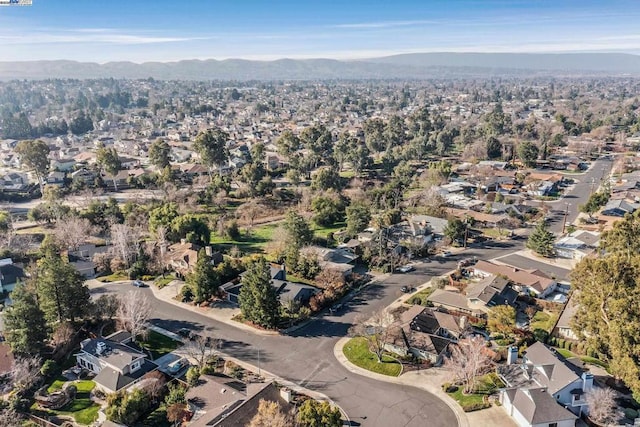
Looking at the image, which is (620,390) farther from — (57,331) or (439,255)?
(57,331)

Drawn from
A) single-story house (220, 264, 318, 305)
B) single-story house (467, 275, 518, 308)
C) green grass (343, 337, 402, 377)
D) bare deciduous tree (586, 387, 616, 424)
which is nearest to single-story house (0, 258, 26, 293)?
single-story house (220, 264, 318, 305)

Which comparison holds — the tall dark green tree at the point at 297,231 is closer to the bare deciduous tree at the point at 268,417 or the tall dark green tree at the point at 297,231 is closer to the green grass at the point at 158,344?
the green grass at the point at 158,344

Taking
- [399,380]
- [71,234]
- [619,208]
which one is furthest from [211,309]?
[619,208]

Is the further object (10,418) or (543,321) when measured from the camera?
(543,321)

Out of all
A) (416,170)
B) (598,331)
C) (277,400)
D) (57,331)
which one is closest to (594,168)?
(416,170)

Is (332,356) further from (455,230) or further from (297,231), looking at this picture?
(455,230)

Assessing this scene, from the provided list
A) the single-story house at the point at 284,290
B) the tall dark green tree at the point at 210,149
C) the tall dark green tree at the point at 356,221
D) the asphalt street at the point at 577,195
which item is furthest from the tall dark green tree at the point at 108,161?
the asphalt street at the point at 577,195

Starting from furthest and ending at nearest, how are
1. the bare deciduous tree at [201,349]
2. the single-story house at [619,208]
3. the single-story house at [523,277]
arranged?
the single-story house at [619,208]
the single-story house at [523,277]
the bare deciduous tree at [201,349]
